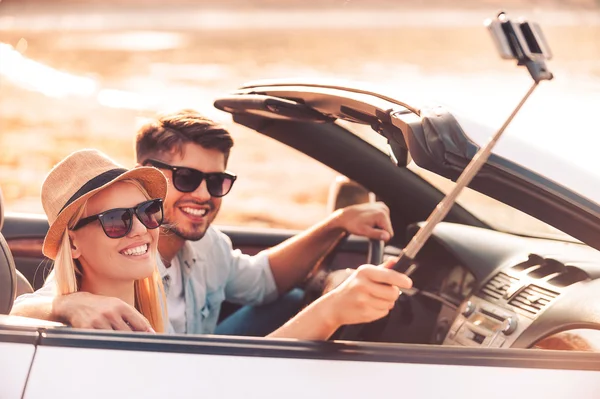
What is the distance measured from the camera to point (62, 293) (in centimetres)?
220

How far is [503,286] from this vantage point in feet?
8.81

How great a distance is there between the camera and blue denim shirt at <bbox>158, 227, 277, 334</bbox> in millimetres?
3066

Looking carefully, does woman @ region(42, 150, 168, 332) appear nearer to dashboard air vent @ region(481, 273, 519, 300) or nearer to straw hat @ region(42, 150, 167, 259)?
straw hat @ region(42, 150, 167, 259)

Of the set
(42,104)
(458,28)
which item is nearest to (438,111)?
(42,104)

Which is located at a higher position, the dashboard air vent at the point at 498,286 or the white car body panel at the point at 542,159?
the white car body panel at the point at 542,159

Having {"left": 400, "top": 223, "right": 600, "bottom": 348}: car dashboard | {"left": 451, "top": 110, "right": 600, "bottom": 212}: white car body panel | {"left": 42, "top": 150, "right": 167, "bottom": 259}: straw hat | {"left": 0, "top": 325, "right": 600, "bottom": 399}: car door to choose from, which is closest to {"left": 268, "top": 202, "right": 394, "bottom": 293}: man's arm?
{"left": 400, "top": 223, "right": 600, "bottom": 348}: car dashboard

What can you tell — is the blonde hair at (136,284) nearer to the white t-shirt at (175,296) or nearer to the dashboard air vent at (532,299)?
the white t-shirt at (175,296)

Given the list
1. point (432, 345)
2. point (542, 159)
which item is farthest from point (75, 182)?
point (542, 159)

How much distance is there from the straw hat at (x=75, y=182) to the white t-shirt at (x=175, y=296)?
2.04ft

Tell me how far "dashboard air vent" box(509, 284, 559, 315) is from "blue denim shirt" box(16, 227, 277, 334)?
1.05 metres

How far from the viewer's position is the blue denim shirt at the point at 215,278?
3064 mm

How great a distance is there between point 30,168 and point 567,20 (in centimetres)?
1047

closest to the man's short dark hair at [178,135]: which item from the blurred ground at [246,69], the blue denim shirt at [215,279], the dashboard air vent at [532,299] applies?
the blue denim shirt at [215,279]

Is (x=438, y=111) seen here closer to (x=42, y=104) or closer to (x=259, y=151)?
(x=259, y=151)
